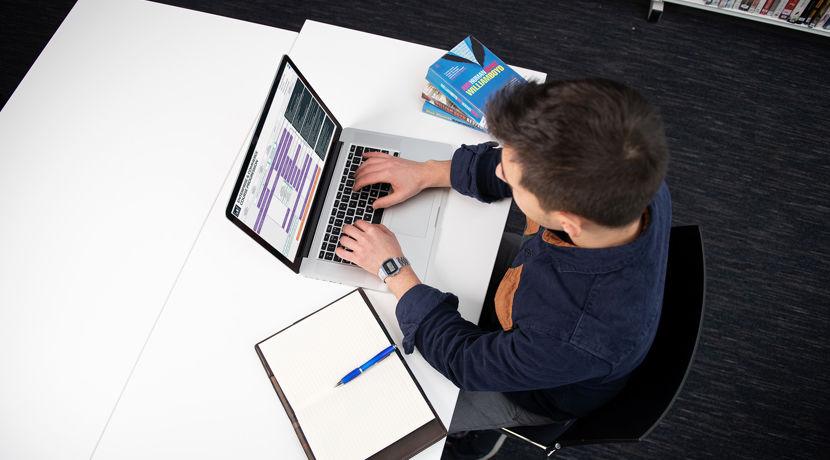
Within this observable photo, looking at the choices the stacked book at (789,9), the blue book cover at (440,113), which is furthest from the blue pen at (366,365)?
the stacked book at (789,9)

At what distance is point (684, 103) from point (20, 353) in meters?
2.51

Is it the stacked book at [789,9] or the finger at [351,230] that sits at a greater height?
the stacked book at [789,9]

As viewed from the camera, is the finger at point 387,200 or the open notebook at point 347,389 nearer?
the open notebook at point 347,389

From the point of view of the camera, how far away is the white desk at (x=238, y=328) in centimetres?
102

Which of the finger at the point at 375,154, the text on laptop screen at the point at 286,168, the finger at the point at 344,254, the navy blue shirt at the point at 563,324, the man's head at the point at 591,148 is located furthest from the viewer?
the finger at the point at 375,154

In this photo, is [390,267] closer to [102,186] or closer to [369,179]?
[369,179]

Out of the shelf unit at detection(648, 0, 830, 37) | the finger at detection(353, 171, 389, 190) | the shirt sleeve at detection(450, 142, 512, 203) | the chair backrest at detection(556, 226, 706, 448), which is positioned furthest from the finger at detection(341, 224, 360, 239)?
the shelf unit at detection(648, 0, 830, 37)

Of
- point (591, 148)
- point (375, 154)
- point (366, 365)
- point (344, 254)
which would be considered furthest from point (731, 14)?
point (366, 365)

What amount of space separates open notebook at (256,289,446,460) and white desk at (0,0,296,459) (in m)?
0.35

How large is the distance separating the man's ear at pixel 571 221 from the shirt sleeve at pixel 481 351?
20cm

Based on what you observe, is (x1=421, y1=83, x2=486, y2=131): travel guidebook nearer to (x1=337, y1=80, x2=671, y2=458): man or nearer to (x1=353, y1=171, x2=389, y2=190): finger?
(x1=337, y1=80, x2=671, y2=458): man

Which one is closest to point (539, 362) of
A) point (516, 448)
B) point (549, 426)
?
point (549, 426)

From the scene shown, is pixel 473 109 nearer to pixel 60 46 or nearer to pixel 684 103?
pixel 60 46

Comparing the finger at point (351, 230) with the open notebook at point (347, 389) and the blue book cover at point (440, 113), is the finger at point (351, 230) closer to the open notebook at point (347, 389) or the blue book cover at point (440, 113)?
the open notebook at point (347, 389)
